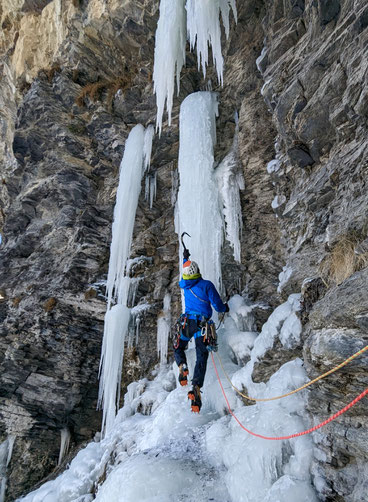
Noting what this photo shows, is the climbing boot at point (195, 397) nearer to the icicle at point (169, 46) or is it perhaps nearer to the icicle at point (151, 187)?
the icicle at point (169, 46)

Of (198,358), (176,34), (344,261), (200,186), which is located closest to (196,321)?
(198,358)

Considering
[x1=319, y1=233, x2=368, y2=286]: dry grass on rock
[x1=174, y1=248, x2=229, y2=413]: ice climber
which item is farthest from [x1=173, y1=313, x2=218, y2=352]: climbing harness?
[x1=319, y1=233, x2=368, y2=286]: dry grass on rock

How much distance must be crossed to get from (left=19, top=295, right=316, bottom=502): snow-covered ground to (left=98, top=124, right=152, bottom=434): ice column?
2769mm

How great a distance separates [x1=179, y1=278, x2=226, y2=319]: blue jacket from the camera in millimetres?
4043

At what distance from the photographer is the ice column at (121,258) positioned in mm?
7832

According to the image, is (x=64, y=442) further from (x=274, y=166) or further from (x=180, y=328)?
(x=274, y=166)

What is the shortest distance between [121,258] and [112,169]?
10.7 ft

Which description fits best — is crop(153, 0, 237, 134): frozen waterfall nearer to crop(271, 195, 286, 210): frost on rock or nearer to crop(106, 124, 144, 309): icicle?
crop(106, 124, 144, 309): icicle

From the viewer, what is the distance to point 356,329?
6.32 ft

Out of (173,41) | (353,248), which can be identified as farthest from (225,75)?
(353,248)

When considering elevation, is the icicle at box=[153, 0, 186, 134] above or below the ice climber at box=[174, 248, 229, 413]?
above

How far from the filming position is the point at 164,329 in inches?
332

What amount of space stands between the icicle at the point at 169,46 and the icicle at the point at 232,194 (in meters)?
1.73

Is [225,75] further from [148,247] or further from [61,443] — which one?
[61,443]
